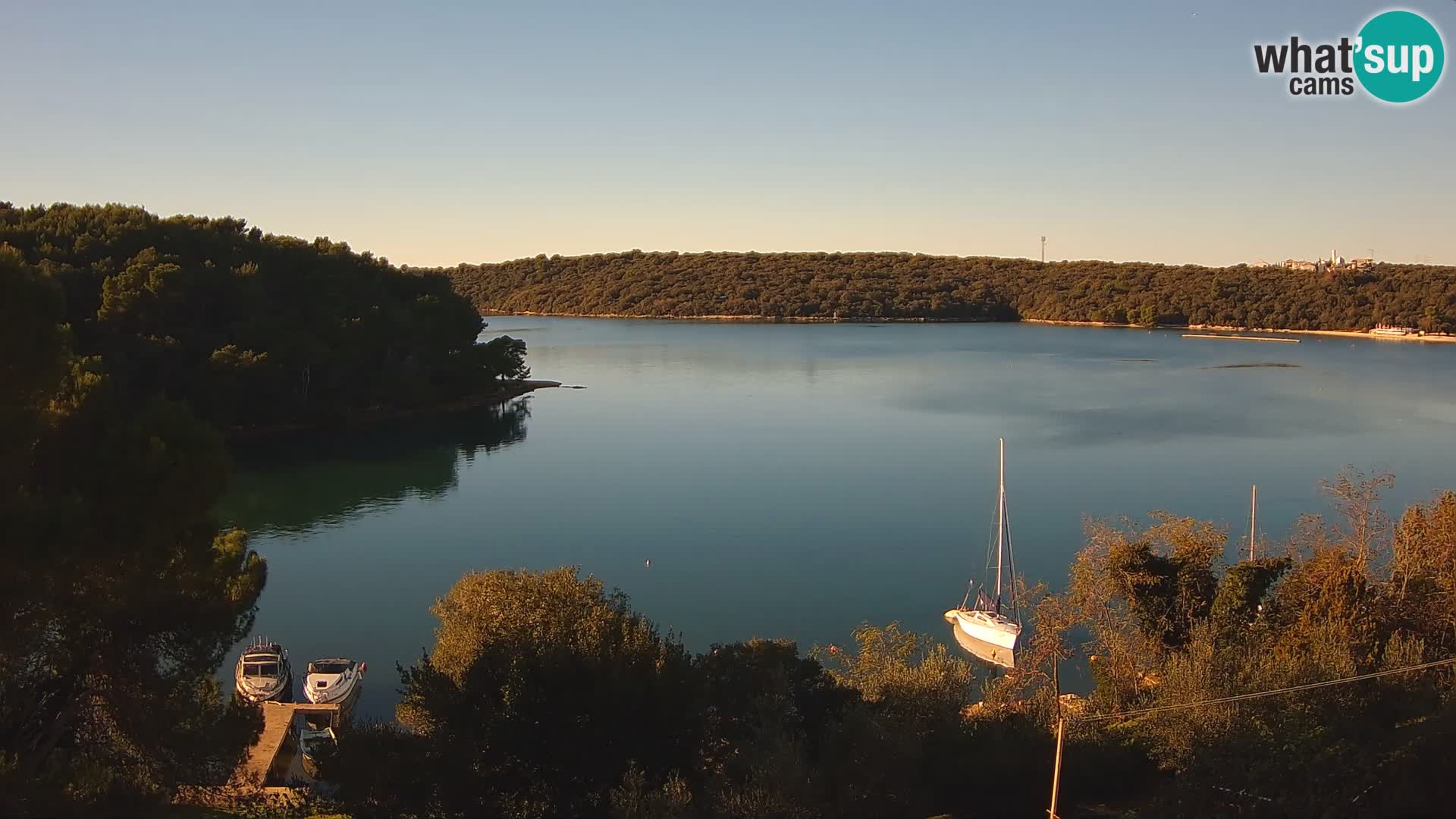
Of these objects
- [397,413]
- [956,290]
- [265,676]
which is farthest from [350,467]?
[956,290]

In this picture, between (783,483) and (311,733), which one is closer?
(311,733)

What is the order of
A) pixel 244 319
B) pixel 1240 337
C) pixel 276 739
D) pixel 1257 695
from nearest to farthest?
pixel 1257 695 → pixel 276 739 → pixel 244 319 → pixel 1240 337

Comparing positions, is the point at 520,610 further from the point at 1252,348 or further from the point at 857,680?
the point at 1252,348

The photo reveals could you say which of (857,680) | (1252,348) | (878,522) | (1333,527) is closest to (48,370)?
(857,680)

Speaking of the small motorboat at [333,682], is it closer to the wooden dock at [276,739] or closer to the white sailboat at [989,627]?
the wooden dock at [276,739]

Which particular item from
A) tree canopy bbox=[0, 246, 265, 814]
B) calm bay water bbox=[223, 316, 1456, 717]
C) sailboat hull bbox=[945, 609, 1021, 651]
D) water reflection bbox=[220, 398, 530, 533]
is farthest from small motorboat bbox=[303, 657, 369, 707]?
sailboat hull bbox=[945, 609, 1021, 651]

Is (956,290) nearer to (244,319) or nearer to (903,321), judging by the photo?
(903,321)

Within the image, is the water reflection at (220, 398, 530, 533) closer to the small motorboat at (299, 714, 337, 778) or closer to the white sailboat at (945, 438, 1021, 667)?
the small motorboat at (299, 714, 337, 778)
